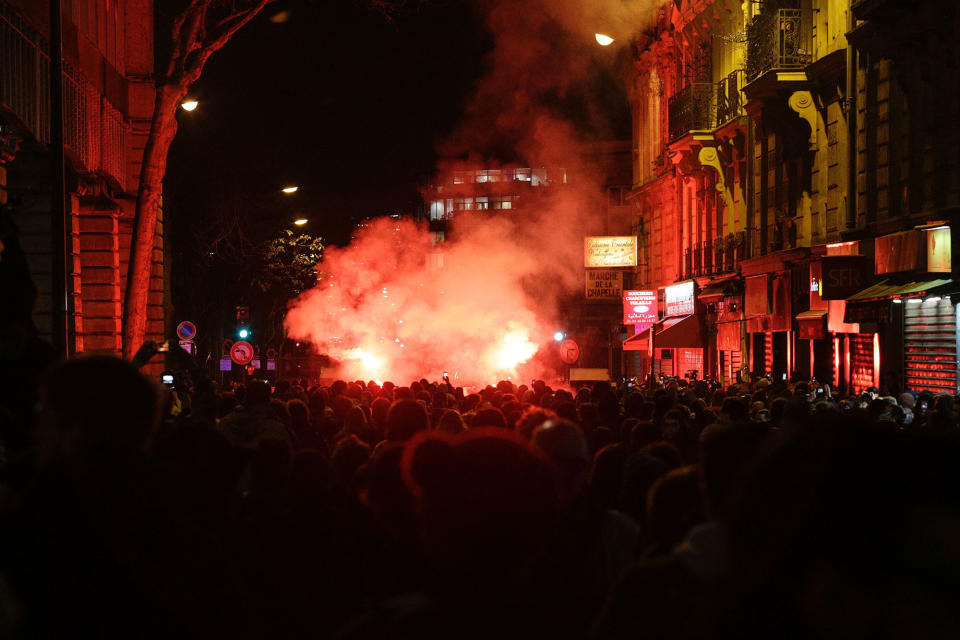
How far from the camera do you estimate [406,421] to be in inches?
299

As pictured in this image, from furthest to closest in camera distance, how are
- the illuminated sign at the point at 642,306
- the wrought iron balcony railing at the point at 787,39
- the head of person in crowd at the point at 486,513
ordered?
the illuminated sign at the point at 642,306
the wrought iron balcony railing at the point at 787,39
the head of person in crowd at the point at 486,513

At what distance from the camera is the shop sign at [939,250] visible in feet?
65.0

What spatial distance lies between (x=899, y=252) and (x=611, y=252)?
20.0 m

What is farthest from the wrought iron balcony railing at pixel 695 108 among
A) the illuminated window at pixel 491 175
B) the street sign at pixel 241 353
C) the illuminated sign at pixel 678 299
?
the illuminated window at pixel 491 175

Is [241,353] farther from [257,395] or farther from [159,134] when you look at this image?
[257,395]

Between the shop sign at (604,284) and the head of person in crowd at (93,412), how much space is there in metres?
37.6

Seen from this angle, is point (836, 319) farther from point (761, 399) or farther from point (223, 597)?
point (223, 597)

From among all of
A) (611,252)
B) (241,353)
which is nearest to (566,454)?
(241,353)

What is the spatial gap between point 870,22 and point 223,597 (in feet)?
74.1

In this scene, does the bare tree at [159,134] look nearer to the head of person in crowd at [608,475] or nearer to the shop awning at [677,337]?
the head of person in crowd at [608,475]

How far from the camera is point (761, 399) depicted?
47.6 ft

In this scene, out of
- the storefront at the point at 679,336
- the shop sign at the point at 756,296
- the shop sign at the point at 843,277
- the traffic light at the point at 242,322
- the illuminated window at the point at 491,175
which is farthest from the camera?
the illuminated window at the point at 491,175

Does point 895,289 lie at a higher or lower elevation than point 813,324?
higher

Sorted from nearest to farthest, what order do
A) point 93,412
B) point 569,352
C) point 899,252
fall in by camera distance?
1. point 93,412
2. point 899,252
3. point 569,352
